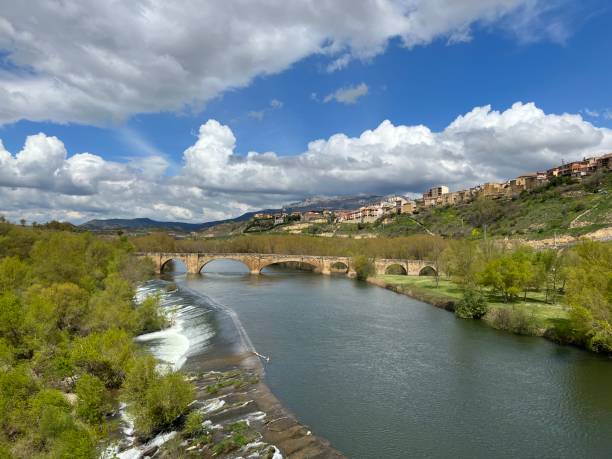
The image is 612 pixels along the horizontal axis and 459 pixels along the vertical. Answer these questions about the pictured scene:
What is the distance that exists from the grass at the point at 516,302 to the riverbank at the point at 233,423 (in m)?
23.4

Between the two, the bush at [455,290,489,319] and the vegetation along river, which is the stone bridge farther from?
the vegetation along river

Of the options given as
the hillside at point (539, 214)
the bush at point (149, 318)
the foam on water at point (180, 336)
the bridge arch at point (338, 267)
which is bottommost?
the foam on water at point (180, 336)

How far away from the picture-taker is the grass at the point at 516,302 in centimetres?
3519

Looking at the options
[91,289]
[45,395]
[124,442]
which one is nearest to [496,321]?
[124,442]

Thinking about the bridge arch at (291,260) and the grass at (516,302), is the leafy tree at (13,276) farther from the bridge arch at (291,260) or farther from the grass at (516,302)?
the bridge arch at (291,260)

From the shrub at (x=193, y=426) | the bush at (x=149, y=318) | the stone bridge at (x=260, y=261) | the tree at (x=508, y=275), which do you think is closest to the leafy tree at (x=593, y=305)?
the tree at (x=508, y=275)

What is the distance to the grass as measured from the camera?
35.2 meters

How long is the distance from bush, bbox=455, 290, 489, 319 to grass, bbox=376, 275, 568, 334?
89cm

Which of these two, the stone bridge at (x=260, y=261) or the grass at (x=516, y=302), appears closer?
the grass at (x=516, y=302)

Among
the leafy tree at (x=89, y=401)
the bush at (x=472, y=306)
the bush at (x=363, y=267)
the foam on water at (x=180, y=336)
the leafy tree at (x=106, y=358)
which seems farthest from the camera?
the bush at (x=363, y=267)

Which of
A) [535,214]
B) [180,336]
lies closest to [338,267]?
[535,214]

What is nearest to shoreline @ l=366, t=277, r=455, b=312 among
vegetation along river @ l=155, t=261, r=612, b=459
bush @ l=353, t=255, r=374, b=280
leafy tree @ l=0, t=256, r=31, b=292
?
vegetation along river @ l=155, t=261, r=612, b=459

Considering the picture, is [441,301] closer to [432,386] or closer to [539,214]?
[432,386]

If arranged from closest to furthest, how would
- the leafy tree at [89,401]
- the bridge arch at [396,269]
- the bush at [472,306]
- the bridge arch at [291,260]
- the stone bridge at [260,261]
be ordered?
1. the leafy tree at [89,401]
2. the bush at [472,306]
3. the bridge arch at [396,269]
4. the stone bridge at [260,261]
5. the bridge arch at [291,260]
